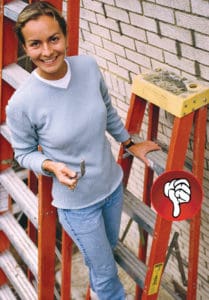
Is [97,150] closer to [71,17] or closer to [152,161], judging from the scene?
[152,161]

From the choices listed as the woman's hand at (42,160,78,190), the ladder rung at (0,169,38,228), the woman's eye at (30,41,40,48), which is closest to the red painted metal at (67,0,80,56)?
the woman's eye at (30,41,40,48)

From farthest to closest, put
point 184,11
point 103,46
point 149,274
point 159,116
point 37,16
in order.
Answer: point 103,46 < point 159,116 < point 149,274 < point 184,11 < point 37,16

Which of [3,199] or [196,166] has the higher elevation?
[196,166]

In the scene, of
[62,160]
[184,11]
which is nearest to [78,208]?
[62,160]

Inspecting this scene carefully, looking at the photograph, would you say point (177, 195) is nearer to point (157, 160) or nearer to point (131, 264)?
point (157, 160)

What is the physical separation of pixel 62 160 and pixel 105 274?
0.74m

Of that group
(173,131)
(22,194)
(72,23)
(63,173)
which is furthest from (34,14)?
(22,194)

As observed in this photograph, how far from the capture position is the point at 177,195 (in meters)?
1.85

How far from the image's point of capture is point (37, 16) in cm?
180

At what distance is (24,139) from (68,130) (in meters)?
0.22

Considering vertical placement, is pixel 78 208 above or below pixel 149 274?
above

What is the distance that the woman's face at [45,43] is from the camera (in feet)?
5.94

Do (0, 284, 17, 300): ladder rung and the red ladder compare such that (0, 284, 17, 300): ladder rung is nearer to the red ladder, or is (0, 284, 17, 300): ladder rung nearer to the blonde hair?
the red ladder

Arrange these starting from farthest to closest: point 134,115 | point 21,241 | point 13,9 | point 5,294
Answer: point 5,294
point 21,241
point 134,115
point 13,9
